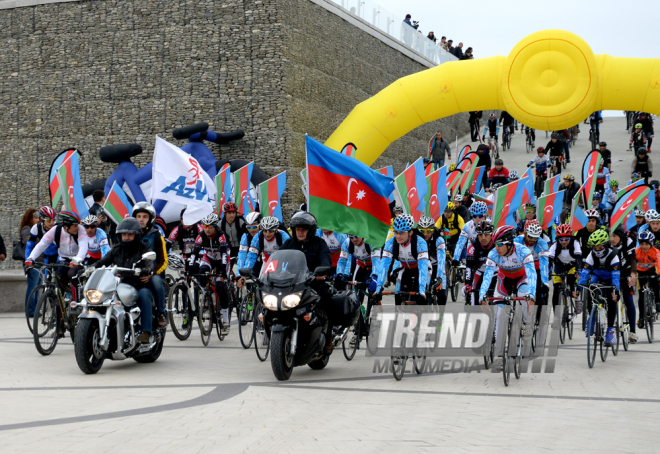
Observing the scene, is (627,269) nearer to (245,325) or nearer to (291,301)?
(245,325)

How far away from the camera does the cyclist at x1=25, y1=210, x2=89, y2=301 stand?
42.2 ft

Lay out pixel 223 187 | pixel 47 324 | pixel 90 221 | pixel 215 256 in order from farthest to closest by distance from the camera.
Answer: pixel 223 187
pixel 215 256
pixel 90 221
pixel 47 324

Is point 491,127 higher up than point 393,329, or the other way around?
point 491,127

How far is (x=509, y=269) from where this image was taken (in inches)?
433

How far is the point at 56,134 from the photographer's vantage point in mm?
31531

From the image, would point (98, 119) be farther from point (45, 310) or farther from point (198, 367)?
point (198, 367)

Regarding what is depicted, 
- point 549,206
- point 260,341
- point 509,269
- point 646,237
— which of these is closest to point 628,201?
point 549,206

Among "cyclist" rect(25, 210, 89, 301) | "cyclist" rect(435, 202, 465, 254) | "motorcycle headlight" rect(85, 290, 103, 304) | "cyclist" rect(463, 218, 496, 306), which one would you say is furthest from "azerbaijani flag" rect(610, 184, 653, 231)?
"motorcycle headlight" rect(85, 290, 103, 304)

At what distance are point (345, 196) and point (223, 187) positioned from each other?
360 inches

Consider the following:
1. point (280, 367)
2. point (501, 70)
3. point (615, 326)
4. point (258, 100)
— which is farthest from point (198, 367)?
point (258, 100)

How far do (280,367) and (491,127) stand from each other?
28.5m

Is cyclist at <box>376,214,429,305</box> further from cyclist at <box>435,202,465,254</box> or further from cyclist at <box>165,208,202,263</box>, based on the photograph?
cyclist at <box>435,202,465,254</box>

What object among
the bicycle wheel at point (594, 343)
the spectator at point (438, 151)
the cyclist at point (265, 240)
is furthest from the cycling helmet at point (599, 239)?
the spectator at point (438, 151)

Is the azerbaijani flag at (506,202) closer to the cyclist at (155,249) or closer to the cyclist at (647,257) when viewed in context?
the cyclist at (647,257)
